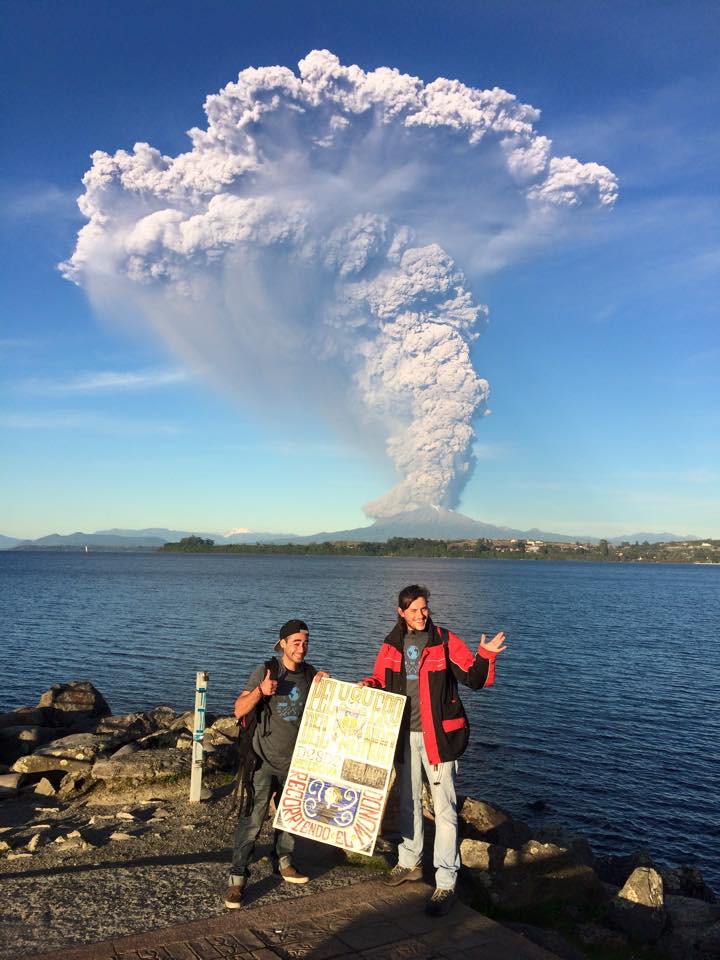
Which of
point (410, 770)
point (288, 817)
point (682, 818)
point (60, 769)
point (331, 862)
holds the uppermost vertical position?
point (410, 770)

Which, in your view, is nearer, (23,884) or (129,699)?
(23,884)

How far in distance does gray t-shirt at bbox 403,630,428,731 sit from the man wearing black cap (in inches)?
36.0

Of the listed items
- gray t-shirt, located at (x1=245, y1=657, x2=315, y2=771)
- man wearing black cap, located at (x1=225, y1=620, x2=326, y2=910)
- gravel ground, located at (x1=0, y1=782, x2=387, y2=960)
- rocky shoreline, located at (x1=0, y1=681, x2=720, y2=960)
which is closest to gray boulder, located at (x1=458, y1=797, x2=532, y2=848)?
rocky shoreline, located at (x1=0, y1=681, x2=720, y2=960)

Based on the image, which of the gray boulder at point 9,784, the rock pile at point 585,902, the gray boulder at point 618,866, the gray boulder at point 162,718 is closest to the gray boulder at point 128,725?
the gray boulder at point 162,718

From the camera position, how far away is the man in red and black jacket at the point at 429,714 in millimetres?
6773

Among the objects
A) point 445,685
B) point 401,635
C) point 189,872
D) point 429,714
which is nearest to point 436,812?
point 429,714

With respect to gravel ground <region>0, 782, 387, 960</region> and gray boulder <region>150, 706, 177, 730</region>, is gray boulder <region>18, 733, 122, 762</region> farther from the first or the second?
gray boulder <region>150, 706, 177, 730</region>

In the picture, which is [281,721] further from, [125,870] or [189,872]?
[125,870]

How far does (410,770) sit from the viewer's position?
708cm

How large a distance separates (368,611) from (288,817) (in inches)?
2338

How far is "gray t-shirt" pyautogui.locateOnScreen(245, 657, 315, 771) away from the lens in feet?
23.4

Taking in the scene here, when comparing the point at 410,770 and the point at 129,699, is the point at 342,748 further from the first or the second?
the point at 129,699

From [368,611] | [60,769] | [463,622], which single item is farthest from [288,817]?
[368,611]

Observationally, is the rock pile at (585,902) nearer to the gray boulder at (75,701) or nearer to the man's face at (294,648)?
the man's face at (294,648)
